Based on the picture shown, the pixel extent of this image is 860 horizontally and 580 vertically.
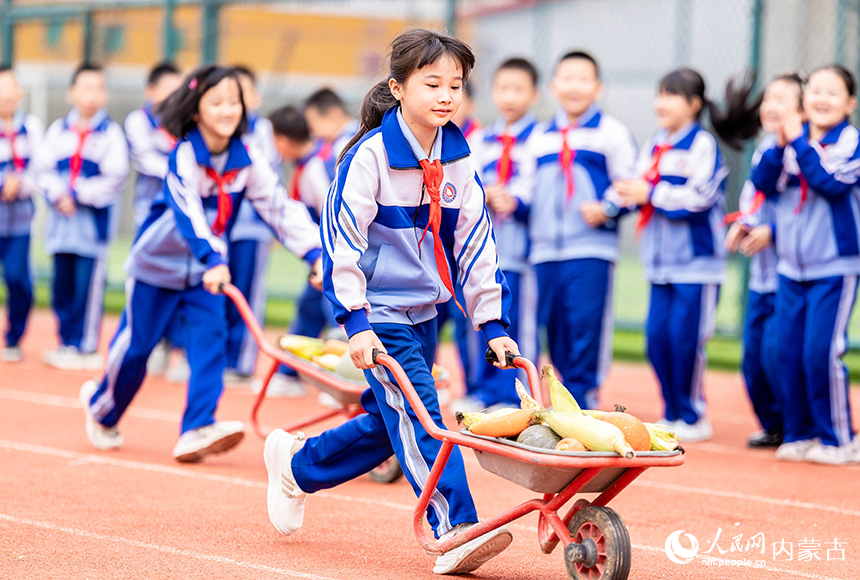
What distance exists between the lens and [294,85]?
1456 cm

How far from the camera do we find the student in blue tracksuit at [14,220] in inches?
376

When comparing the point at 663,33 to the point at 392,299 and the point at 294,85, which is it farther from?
the point at 392,299

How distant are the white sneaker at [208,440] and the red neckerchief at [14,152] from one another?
15.4ft

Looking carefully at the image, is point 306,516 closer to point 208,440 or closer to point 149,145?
point 208,440

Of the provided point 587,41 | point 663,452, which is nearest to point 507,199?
point 663,452

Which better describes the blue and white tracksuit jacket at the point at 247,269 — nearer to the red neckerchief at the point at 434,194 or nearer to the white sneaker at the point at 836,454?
the white sneaker at the point at 836,454

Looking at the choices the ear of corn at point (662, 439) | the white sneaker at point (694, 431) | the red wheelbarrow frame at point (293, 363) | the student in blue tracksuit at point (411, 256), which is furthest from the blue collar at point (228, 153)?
the white sneaker at point (694, 431)

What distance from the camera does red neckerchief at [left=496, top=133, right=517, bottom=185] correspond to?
25.4 ft

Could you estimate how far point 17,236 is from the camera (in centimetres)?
965

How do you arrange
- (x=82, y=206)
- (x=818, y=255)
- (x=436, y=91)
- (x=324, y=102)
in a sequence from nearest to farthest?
1. (x=436, y=91)
2. (x=818, y=255)
3. (x=324, y=102)
4. (x=82, y=206)

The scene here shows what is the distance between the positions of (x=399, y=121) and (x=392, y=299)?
606 millimetres

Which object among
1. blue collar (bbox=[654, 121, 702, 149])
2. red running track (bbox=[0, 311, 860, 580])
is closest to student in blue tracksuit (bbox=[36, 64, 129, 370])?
red running track (bbox=[0, 311, 860, 580])

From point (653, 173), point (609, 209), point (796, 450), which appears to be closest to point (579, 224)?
point (609, 209)

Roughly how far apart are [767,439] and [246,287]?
3.89 m
